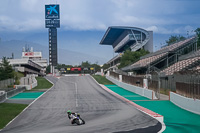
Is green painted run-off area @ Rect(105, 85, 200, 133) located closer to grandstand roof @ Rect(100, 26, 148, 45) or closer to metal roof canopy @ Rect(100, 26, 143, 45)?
A: grandstand roof @ Rect(100, 26, 148, 45)

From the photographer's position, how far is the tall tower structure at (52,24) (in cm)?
13788

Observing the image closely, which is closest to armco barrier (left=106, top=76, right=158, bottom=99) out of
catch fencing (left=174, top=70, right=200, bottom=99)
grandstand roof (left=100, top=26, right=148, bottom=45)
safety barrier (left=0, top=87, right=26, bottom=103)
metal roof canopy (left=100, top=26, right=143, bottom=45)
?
catch fencing (left=174, top=70, right=200, bottom=99)

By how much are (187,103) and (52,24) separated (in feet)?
421

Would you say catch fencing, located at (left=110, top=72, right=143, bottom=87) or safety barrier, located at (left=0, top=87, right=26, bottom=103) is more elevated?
catch fencing, located at (left=110, top=72, right=143, bottom=87)

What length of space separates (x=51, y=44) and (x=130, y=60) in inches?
3168

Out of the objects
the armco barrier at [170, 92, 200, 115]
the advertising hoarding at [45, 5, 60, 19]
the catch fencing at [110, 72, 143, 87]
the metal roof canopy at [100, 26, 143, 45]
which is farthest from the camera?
the advertising hoarding at [45, 5, 60, 19]

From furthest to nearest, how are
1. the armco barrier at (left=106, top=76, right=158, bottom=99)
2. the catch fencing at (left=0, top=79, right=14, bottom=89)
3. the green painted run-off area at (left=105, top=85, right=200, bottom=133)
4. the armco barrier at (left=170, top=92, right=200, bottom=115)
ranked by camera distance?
the catch fencing at (left=0, top=79, right=14, bottom=89) → the armco barrier at (left=106, top=76, right=158, bottom=99) → the armco barrier at (left=170, top=92, right=200, bottom=115) → the green painted run-off area at (left=105, top=85, right=200, bottom=133)

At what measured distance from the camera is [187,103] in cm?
2291

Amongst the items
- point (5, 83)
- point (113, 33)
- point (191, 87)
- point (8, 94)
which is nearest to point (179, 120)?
point (191, 87)

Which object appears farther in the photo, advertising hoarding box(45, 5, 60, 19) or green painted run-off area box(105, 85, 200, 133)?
advertising hoarding box(45, 5, 60, 19)

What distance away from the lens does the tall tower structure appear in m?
138

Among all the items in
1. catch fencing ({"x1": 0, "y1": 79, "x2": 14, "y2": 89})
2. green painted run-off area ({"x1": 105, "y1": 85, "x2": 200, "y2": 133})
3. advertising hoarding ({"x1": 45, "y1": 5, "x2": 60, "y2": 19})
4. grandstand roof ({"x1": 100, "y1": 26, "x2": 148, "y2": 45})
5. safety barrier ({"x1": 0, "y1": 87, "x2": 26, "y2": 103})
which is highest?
advertising hoarding ({"x1": 45, "y1": 5, "x2": 60, "y2": 19})

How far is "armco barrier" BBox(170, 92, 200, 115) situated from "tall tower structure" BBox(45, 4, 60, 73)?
119 m

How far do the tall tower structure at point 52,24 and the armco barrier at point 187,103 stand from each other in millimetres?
119260
